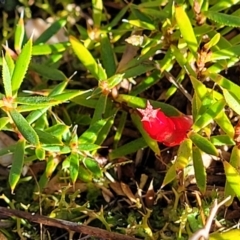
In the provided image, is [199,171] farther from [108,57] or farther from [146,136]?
[108,57]

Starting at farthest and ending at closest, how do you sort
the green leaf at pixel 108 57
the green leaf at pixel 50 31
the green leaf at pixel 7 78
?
the green leaf at pixel 50 31 < the green leaf at pixel 108 57 < the green leaf at pixel 7 78

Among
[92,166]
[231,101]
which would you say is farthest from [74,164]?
[231,101]

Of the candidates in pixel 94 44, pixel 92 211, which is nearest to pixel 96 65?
pixel 94 44

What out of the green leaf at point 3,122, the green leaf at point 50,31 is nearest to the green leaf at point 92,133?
the green leaf at point 3,122

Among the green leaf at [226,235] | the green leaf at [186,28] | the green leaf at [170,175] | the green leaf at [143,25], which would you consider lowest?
the green leaf at [226,235]

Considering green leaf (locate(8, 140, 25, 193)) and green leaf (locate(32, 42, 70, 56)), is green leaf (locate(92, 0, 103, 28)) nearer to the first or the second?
green leaf (locate(32, 42, 70, 56))

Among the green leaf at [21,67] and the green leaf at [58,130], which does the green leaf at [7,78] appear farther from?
the green leaf at [58,130]
